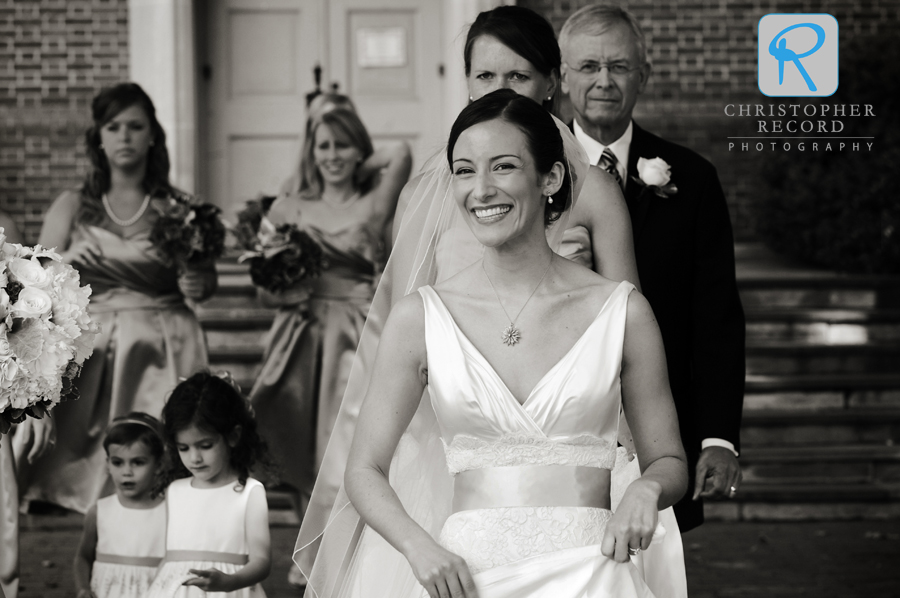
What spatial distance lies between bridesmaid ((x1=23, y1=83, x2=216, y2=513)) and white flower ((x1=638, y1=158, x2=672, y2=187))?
298 centimetres

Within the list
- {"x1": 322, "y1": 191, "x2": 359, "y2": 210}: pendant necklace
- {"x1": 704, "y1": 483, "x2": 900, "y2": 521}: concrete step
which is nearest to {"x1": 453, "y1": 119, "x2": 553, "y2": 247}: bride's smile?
{"x1": 322, "y1": 191, "x2": 359, "y2": 210}: pendant necklace

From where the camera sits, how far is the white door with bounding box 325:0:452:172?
11.0 metres

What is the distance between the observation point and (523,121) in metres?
2.64

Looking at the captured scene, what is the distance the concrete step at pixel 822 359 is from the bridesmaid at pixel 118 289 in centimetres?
475

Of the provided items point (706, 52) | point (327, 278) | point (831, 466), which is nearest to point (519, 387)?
point (327, 278)

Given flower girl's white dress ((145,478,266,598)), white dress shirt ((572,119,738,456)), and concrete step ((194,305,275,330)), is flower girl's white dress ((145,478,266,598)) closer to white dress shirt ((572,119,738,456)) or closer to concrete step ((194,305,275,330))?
white dress shirt ((572,119,738,456))

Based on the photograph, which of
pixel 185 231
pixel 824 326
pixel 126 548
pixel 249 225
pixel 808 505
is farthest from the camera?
pixel 824 326

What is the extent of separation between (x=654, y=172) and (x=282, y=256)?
2.93 m

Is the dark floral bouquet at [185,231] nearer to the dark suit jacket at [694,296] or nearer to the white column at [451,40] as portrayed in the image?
the dark suit jacket at [694,296]

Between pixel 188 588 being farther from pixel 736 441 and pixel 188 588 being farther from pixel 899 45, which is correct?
pixel 899 45

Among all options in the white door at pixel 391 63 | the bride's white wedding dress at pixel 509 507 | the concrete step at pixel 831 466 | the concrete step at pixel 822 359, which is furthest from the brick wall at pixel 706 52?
the bride's white wedding dress at pixel 509 507

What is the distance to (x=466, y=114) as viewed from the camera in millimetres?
2645

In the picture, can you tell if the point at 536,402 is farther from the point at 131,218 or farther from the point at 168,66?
the point at 168,66

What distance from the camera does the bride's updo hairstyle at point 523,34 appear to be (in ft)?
10.8
